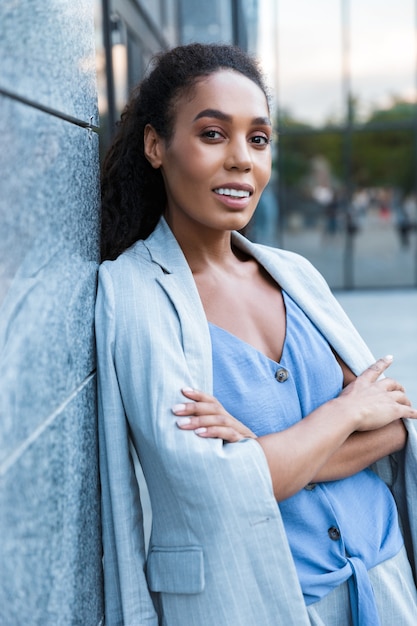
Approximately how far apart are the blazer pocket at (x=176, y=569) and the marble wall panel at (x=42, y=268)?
386mm

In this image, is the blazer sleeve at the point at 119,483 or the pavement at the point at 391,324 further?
the pavement at the point at 391,324

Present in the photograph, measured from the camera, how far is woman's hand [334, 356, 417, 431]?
1.77m

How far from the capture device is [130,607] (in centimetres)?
161

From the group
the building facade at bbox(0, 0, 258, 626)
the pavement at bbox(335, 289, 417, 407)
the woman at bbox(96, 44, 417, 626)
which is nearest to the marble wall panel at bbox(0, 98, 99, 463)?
the building facade at bbox(0, 0, 258, 626)

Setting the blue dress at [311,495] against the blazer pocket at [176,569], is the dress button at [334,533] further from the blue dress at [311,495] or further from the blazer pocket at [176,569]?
the blazer pocket at [176,569]

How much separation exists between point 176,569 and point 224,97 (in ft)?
3.25

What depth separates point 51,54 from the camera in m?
1.36

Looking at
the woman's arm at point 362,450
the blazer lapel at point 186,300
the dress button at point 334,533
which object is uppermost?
the blazer lapel at point 186,300

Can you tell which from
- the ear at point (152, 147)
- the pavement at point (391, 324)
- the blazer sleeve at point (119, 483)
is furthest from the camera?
the pavement at point (391, 324)

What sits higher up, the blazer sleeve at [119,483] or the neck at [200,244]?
the neck at [200,244]

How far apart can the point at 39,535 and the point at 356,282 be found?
1353 centimetres

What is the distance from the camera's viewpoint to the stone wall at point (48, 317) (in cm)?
113

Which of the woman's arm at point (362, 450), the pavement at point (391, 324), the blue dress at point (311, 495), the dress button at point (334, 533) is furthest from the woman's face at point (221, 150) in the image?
the pavement at point (391, 324)

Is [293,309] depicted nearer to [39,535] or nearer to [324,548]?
[324,548]
